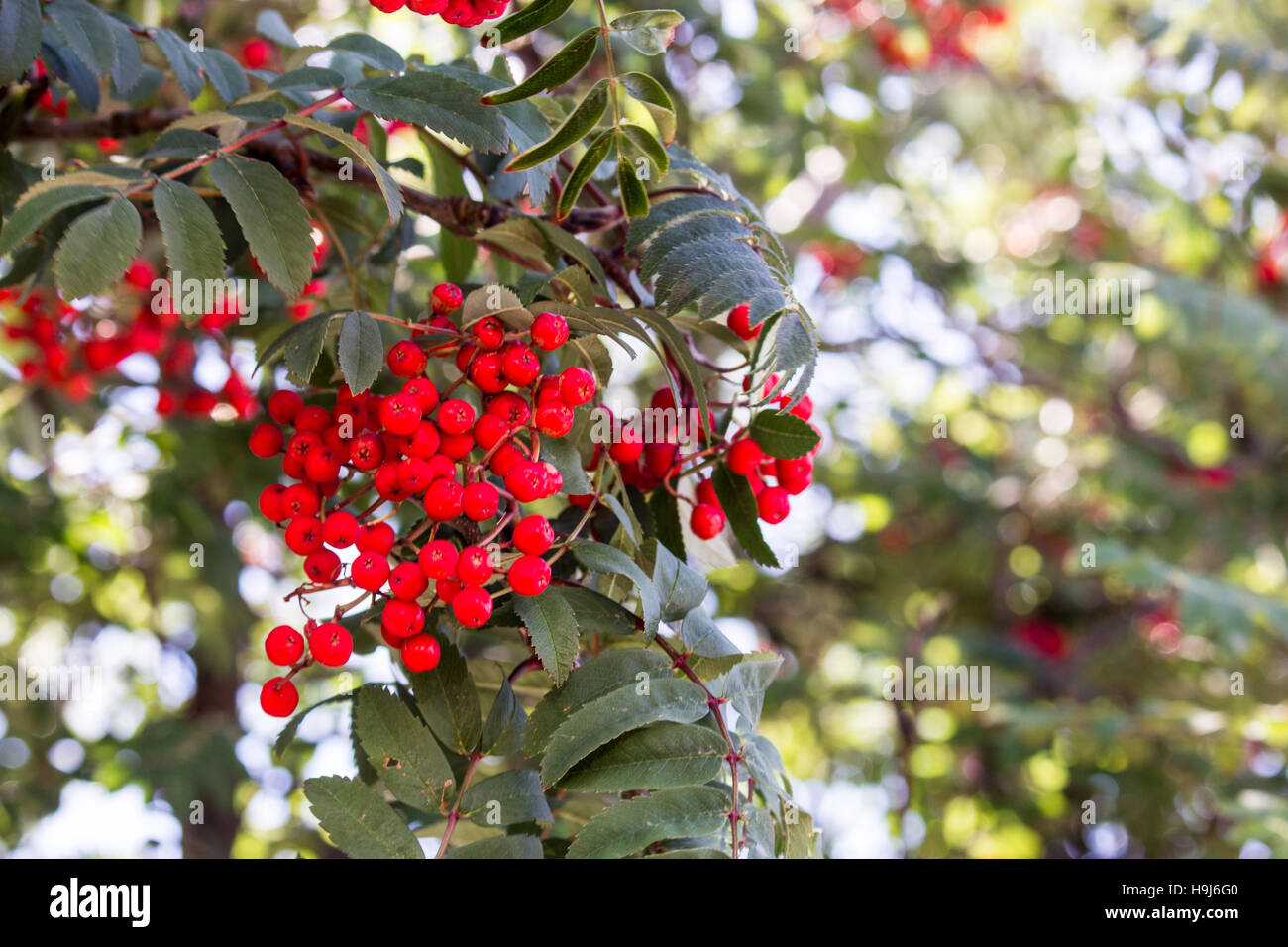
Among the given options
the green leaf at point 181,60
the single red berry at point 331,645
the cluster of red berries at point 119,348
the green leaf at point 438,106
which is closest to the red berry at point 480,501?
the single red berry at point 331,645

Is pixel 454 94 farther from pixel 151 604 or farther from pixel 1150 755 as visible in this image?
pixel 1150 755

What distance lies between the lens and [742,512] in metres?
1.47

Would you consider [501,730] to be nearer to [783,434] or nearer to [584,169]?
[783,434]

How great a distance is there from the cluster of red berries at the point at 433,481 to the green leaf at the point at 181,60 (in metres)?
0.56

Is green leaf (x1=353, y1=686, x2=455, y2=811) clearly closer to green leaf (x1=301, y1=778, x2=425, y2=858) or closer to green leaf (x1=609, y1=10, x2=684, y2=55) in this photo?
green leaf (x1=301, y1=778, x2=425, y2=858)

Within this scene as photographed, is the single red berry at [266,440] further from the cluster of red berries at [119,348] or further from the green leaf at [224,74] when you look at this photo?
the cluster of red berries at [119,348]

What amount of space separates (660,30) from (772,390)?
48 cm

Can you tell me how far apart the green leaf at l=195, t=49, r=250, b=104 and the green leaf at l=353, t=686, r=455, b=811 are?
99 cm

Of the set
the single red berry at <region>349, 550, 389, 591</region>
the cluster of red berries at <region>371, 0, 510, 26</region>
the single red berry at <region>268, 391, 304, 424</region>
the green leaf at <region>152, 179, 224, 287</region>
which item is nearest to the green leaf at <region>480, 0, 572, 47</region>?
the cluster of red berries at <region>371, 0, 510, 26</region>

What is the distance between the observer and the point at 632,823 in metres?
1.16

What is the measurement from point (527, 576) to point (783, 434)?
0.42m

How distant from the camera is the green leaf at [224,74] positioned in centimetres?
157

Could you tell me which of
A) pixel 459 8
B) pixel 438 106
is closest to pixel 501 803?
pixel 438 106

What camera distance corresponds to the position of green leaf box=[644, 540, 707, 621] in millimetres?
1286
